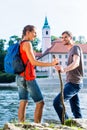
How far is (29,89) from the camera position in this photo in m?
5.73

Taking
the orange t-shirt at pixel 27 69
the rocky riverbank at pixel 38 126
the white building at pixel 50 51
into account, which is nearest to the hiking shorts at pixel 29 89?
the orange t-shirt at pixel 27 69

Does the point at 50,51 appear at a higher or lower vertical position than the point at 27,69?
higher

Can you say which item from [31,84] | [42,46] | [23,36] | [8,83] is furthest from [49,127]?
[42,46]

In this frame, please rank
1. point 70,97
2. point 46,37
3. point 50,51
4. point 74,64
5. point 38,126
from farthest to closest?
point 46,37
point 50,51
point 70,97
point 74,64
point 38,126

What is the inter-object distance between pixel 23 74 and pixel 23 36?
0.50 metres

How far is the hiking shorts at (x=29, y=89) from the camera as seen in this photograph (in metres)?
5.70

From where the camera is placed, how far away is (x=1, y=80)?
100000mm

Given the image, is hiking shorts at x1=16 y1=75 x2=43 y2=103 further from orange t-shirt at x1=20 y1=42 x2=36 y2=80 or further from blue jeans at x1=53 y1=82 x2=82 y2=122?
blue jeans at x1=53 y1=82 x2=82 y2=122

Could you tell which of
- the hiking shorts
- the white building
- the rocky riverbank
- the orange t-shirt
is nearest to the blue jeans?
the hiking shorts

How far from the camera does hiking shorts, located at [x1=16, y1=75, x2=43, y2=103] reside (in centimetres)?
570

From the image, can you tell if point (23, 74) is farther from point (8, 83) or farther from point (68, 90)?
point (8, 83)

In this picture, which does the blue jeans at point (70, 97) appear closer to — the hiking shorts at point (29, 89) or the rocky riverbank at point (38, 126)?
the hiking shorts at point (29, 89)

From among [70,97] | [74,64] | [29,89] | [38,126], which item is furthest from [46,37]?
[38,126]

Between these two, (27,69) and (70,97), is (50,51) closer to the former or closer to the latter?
(70,97)
